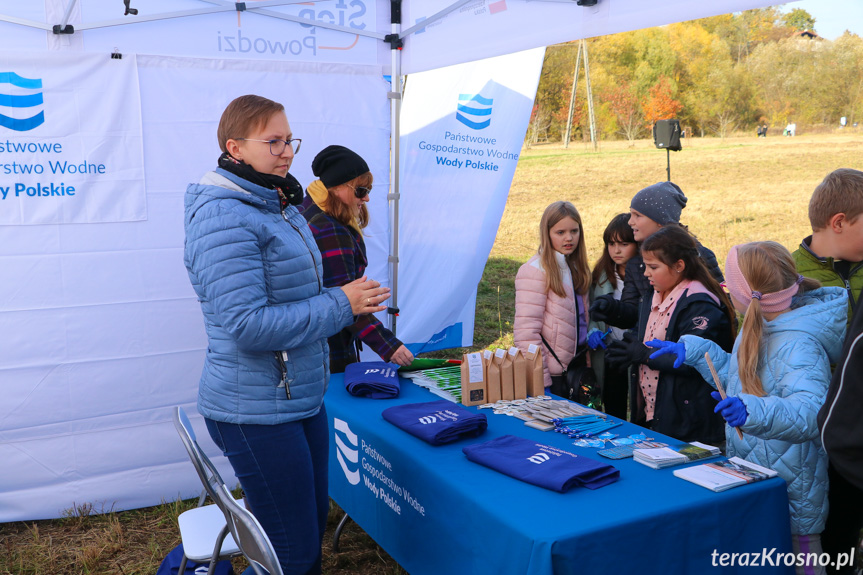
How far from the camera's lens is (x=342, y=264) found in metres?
2.69

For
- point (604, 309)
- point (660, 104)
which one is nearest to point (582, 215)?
point (660, 104)

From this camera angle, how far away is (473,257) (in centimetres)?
534

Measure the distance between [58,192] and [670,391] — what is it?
278cm

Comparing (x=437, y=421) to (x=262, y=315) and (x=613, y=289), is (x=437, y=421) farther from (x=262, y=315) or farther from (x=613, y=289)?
(x=613, y=289)

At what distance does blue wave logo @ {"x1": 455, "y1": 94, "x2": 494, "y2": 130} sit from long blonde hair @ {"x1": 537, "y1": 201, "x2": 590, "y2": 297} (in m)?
2.08

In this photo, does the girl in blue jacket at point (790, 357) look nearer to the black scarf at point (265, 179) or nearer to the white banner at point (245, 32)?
the black scarf at point (265, 179)

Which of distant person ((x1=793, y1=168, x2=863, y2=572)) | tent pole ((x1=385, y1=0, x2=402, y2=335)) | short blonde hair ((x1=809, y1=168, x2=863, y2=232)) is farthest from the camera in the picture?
tent pole ((x1=385, y1=0, x2=402, y2=335))

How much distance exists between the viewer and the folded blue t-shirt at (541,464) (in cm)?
163

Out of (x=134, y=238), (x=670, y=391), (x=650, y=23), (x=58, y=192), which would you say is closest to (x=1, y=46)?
(x=58, y=192)

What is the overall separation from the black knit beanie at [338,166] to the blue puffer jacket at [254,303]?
0.90 metres

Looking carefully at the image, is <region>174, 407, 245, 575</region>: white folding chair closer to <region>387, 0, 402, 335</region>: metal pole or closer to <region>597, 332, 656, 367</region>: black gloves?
<region>597, 332, 656, 367</region>: black gloves

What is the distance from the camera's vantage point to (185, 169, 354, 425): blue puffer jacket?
1.64 meters

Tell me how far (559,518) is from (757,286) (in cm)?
93

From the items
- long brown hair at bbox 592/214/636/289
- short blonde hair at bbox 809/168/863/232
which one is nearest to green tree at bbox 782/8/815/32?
long brown hair at bbox 592/214/636/289
